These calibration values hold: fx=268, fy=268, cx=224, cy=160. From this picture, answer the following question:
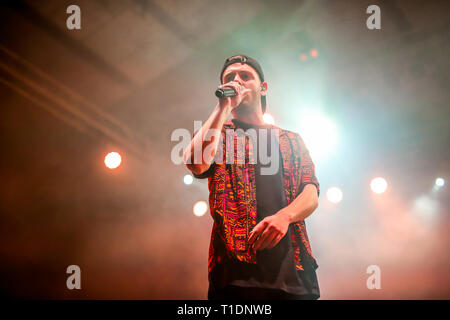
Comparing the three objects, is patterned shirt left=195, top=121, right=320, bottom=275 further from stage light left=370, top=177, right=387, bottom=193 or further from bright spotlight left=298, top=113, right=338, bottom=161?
stage light left=370, top=177, right=387, bottom=193

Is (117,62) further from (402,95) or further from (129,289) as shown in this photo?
(402,95)

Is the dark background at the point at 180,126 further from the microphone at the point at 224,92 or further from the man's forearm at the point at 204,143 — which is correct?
the man's forearm at the point at 204,143

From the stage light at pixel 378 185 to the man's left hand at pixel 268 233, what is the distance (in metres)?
2.30

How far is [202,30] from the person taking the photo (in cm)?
244

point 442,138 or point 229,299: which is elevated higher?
point 442,138

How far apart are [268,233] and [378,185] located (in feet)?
7.84

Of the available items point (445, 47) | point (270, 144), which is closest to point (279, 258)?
point (270, 144)

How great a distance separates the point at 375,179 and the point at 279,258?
2303 millimetres

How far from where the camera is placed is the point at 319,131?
2697 millimetres

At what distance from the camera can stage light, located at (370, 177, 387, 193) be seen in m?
2.77

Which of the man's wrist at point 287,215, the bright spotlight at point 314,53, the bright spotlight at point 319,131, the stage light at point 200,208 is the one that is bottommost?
the man's wrist at point 287,215

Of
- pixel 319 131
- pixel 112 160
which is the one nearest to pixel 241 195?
pixel 319 131

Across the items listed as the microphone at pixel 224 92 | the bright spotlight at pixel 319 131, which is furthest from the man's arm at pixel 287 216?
the bright spotlight at pixel 319 131

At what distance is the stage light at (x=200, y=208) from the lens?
294cm
